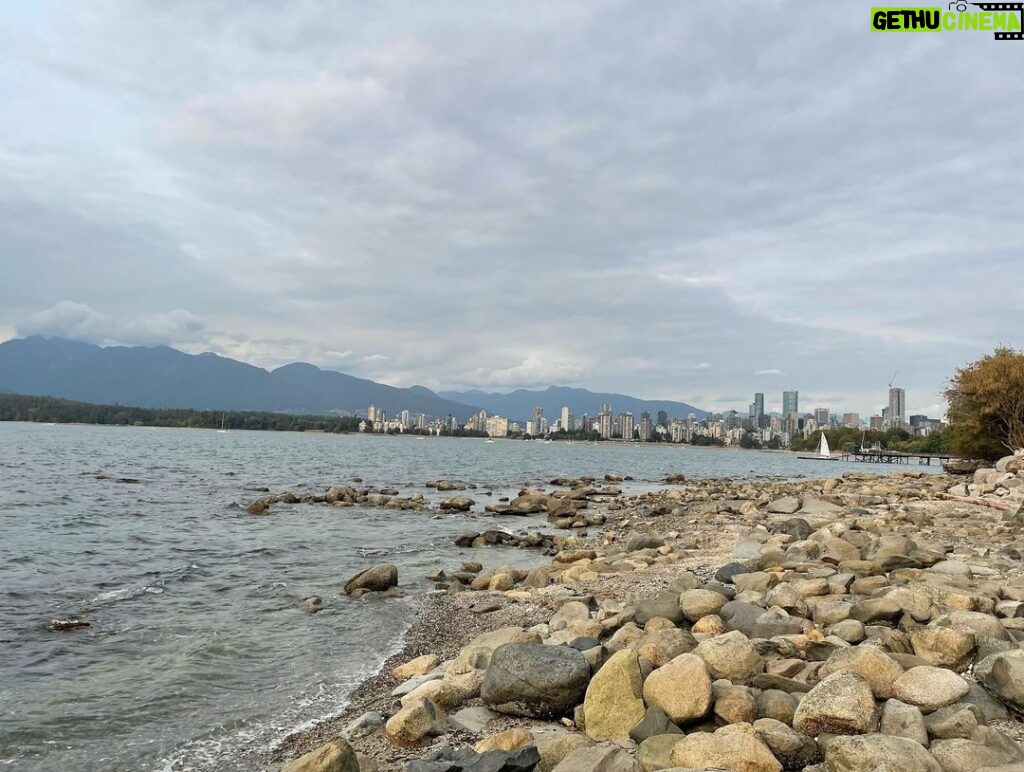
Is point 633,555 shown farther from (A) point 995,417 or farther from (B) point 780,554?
(A) point 995,417

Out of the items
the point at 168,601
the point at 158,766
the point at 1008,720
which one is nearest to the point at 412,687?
the point at 158,766

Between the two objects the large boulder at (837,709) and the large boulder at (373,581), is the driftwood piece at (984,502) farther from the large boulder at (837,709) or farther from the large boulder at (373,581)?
the large boulder at (837,709)

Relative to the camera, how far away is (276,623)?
12.6 meters

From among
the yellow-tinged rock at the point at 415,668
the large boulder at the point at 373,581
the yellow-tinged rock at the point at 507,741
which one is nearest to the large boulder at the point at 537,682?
the yellow-tinged rock at the point at 507,741

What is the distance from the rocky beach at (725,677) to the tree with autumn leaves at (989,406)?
149 ft

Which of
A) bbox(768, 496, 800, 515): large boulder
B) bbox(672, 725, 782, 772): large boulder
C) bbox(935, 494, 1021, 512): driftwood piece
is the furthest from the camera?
bbox(768, 496, 800, 515): large boulder

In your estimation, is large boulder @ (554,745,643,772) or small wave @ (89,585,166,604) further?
small wave @ (89,585,166,604)

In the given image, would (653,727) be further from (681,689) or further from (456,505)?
(456,505)

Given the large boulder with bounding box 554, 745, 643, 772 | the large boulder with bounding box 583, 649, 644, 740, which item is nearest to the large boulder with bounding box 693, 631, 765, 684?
the large boulder with bounding box 583, 649, 644, 740

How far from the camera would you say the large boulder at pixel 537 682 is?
7.33 metres

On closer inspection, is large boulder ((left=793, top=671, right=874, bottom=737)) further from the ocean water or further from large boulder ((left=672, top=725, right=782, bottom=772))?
the ocean water

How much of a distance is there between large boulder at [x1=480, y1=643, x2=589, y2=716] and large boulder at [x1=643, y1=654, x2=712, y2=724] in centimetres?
84

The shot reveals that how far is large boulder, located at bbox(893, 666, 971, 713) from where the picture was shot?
242 inches

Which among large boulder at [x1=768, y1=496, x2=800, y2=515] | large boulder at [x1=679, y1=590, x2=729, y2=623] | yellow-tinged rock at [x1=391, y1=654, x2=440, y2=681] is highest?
large boulder at [x1=679, y1=590, x2=729, y2=623]
